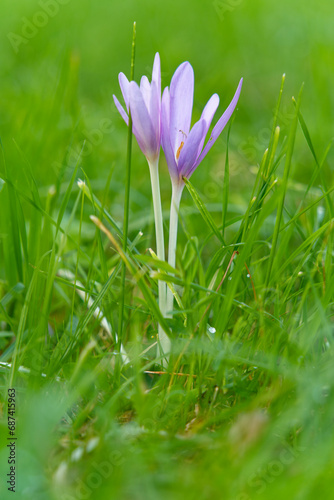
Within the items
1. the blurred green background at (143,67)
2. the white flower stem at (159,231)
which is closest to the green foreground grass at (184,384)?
the white flower stem at (159,231)

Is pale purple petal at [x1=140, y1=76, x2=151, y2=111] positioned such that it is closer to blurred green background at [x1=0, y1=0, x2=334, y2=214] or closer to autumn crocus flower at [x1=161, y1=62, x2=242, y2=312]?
autumn crocus flower at [x1=161, y1=62, x2=242, y2=312]

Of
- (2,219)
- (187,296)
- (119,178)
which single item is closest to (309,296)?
(187,296)

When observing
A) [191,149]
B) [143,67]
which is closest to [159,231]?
[191,149]

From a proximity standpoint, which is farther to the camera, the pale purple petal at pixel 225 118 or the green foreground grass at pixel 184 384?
the pale purple petal at pixel 225 118

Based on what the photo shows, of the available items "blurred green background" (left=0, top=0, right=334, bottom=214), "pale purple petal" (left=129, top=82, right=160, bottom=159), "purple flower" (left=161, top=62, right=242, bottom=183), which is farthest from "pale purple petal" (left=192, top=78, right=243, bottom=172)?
"blurred green background" (left=0, top=0, right=334, bottom=214)

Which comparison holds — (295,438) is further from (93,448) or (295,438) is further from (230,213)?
(230,213)

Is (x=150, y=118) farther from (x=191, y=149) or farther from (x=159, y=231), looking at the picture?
(x=159, y=231)

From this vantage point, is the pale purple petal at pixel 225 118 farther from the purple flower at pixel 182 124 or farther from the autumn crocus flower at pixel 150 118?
the autumn crocus flower at pixel 150 118
